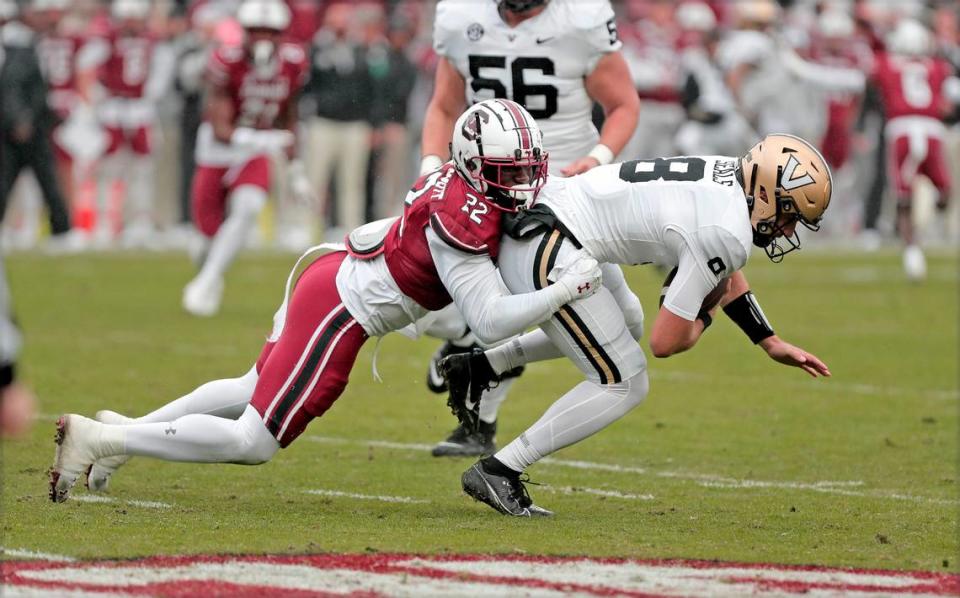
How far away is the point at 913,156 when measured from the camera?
45.2 ft

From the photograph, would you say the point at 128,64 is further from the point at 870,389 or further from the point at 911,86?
the point at 870,389

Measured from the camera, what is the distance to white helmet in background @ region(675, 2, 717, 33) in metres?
18.4

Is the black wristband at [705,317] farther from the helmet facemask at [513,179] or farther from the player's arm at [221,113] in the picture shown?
the player's arm at [221,113]

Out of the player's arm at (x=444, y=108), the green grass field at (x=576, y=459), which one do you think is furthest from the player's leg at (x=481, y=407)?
the player's arm at (x=444, y=108)

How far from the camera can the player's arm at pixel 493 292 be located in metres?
5.09

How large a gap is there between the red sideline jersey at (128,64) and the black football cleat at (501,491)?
42.3 feet

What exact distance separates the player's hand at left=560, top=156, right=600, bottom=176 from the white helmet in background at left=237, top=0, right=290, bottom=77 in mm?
5071

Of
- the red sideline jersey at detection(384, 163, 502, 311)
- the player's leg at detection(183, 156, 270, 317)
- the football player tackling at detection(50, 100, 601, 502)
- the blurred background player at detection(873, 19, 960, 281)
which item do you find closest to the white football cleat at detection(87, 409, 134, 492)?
the football player tackling at detection(50, 100, 601, 502)

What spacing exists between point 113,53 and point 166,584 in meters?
14.1

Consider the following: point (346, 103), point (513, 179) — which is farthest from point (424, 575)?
point (346, 103)

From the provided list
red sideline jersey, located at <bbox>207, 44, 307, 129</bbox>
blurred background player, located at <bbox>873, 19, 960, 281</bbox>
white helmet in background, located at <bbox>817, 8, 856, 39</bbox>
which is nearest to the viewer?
red sideline jersey, located at <bbox>207, 44, 307, 129</bbox>

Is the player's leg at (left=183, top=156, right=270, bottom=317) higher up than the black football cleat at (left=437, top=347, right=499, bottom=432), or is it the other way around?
the black football cleat at (left=437, top=347, right=499, bottom=432)

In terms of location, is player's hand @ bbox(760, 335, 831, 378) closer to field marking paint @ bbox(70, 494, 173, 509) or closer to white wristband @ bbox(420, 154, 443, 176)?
white wristband @ bbox(420, 154, 443, 176)

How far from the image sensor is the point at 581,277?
16.7 feet
